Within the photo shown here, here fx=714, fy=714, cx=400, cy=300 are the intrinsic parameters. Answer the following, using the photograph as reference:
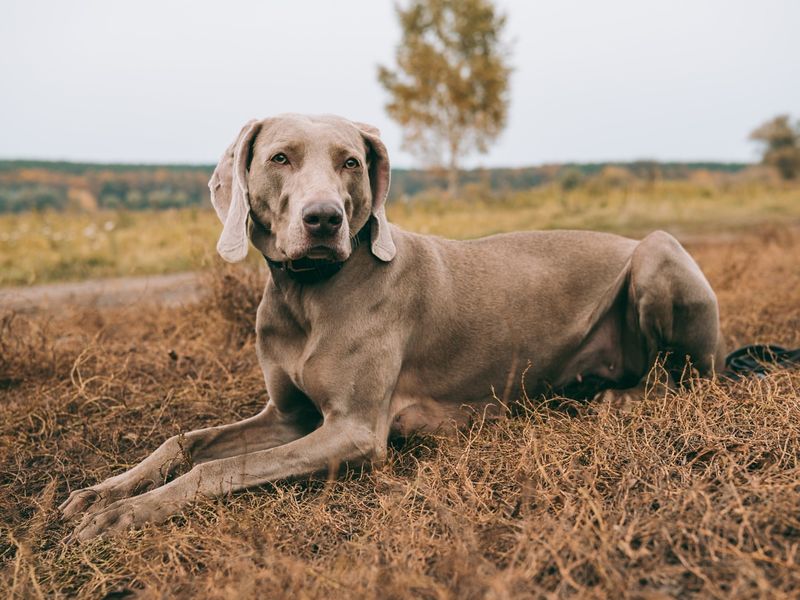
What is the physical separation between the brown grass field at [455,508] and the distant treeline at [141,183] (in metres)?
9.30

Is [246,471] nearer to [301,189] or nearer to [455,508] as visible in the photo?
[455,508]

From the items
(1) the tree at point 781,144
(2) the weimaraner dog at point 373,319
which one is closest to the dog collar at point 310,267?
(2) the weimaraner dog at point 373,319

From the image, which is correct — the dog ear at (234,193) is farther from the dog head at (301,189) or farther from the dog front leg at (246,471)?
the dog front leg at (246,471)

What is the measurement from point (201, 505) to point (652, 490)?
154cm

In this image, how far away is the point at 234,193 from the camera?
2.97 meters

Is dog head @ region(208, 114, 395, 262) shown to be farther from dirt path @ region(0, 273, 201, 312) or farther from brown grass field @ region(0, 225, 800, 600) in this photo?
dirt path @ region(0, 273, 201, 312)

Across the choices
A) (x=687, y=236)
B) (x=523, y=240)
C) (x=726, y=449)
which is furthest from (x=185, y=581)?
(x=687, y=236)

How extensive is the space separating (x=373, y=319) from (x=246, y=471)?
0.79 metres

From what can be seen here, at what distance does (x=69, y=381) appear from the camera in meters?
4.04

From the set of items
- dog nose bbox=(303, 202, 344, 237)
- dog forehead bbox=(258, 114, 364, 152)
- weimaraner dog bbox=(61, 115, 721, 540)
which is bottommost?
weimaraner dog bbox=(61, 115, 721, 540)

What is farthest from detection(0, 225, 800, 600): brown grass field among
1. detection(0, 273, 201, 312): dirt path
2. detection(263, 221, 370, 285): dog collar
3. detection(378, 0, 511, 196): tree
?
detection(378, 0, 511, 196): tree

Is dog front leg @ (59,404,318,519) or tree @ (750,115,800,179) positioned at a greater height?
tree @ (750,115,800,179)

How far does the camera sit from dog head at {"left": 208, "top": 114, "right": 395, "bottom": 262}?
2697mm

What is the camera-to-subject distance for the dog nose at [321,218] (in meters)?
2.63
